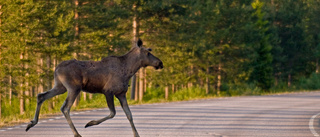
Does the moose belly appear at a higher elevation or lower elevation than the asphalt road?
higher

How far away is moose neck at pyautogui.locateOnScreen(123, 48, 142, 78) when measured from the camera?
9.98m

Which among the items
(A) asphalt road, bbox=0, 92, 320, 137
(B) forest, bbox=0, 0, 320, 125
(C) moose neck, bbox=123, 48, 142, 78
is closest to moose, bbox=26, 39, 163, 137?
(C) moose neck, bbox=123, 48, 142, 78

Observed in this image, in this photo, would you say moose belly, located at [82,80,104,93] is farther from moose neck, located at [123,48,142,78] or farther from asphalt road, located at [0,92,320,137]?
asphalt road, located at [0,92,320,137]

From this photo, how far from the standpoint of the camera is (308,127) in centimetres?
1650

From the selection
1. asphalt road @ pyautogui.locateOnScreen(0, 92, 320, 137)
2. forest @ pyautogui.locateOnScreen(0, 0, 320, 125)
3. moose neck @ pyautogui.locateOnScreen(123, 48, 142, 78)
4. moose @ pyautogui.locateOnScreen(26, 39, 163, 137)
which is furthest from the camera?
forest @ pyautogui.locateOnScreen(0, 0, 320, 125)

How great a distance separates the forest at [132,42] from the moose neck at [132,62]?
8.77 meters

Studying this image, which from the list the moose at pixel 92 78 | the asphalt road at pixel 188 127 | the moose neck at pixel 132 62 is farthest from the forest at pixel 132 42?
the moose neck at pixel 132 62

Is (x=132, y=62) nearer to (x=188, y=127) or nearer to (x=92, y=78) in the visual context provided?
(x=92, y=78)

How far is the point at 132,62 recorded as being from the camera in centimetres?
1003

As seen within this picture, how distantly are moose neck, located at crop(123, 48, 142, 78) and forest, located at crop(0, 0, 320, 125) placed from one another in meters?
8.77

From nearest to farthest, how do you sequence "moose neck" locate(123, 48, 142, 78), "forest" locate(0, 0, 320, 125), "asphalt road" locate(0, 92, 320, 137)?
"moose neck" locate(123, 48, 142, 78) → "asphalt road" locate(0, 92, 320, 137) → "forest" locate(0, 0, 320, 125)

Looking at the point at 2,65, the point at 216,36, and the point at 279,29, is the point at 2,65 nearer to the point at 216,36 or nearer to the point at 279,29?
the point at 216,36

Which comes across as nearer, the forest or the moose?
the moose

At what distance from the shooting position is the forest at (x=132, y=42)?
27062 mm
